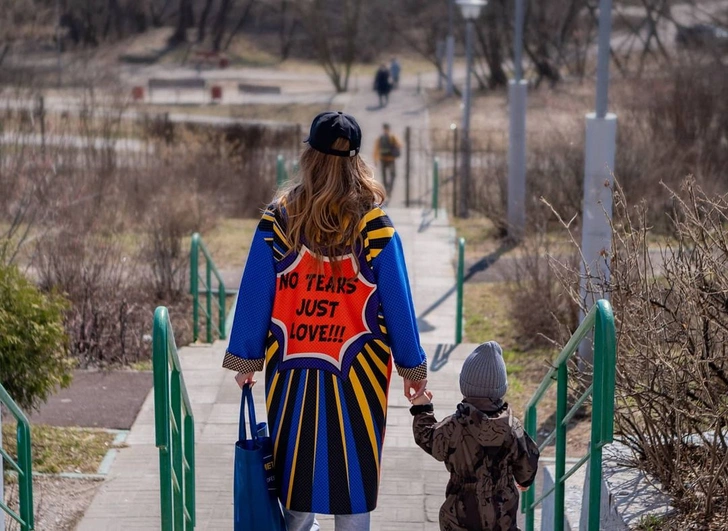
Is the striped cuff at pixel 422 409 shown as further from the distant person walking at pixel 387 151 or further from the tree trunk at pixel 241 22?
the tree trunk at pixel 241 22

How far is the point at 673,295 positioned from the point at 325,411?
1.64 m

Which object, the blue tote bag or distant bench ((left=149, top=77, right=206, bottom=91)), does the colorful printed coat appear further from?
distant bench ((left=149, top=77, right=206, bottom=91))

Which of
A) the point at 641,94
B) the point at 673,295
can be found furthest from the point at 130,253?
the point at 641,94

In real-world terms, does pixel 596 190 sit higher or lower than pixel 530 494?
higher

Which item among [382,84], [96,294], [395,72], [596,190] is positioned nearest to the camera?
[596,190]

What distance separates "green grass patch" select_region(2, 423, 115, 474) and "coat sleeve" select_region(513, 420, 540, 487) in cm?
291

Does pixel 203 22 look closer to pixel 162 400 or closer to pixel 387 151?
pixel 387 151

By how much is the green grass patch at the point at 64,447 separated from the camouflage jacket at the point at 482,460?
9.16 feet

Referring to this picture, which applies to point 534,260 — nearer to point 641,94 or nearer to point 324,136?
point 324,136

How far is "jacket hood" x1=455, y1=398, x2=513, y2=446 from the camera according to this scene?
3.29 meters

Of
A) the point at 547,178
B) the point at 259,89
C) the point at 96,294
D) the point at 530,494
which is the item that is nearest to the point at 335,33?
the point at 259,89

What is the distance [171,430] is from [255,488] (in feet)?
2.06

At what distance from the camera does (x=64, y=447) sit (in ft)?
19.4

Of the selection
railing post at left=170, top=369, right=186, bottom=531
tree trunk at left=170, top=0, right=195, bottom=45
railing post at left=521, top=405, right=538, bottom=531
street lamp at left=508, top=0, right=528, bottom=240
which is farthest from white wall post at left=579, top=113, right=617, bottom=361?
tree trunk at left=170, top=0, right=195, bottom=45
